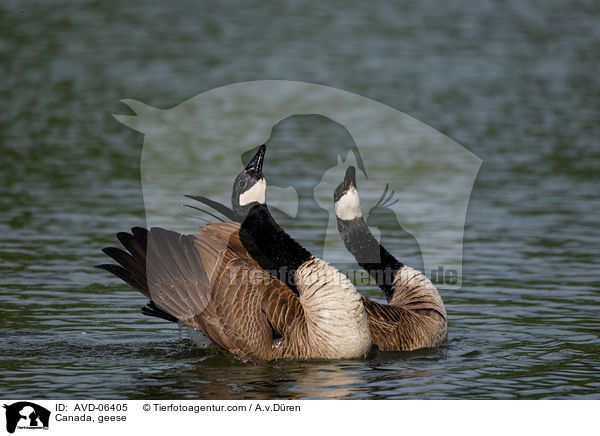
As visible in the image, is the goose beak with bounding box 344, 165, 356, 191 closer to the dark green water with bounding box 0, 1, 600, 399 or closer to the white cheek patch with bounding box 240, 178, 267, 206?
the white cheek patch with bounding box 240, 178, 267, 206

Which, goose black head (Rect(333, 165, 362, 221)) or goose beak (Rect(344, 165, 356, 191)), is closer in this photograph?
goose beak (Rect(344, 165, 356, 191))

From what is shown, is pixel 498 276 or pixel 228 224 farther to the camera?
pixel 498 276

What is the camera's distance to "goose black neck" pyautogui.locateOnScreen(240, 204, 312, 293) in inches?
406

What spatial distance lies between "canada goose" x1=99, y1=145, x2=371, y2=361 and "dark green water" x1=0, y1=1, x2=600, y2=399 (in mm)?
281

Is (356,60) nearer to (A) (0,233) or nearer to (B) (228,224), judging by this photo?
(A) (0,233)

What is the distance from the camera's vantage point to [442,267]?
46.0 ft

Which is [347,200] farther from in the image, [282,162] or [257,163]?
[282,162]

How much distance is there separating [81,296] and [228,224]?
2.89m

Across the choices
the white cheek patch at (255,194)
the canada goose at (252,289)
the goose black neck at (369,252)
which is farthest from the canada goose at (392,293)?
the white cheek patch at (255,194)

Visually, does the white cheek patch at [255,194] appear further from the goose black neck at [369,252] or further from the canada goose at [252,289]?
the goose black neck at [369,252]

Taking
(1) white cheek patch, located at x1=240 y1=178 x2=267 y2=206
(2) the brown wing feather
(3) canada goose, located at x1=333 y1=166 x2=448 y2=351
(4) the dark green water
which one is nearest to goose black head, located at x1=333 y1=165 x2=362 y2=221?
(3) canada goose, located at x1=333 y1=166 x2=448 y2=351

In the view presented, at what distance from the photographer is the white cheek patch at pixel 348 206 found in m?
11.2
